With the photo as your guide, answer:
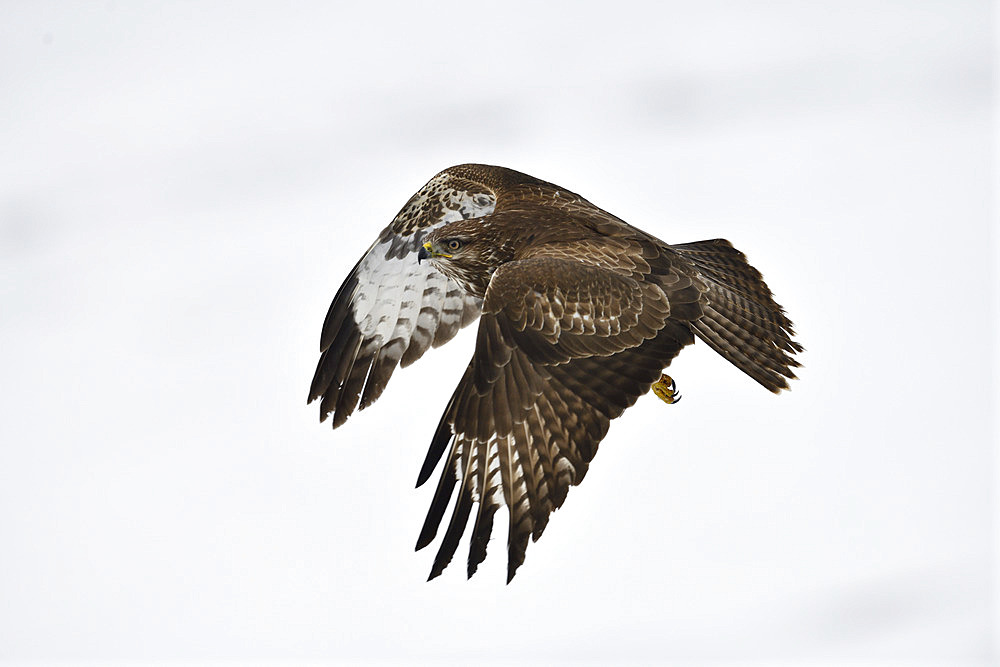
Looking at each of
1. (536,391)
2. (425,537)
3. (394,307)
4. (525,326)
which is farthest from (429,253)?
(425,537)

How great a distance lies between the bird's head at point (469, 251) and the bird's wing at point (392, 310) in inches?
18.3

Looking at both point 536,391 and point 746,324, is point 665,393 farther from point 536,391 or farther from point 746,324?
point 536,391

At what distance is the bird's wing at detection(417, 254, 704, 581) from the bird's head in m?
0.37

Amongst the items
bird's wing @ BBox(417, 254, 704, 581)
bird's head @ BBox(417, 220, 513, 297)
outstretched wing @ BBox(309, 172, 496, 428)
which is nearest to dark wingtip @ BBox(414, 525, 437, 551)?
bird's wing @ BBox(417, 254, 704, 581)

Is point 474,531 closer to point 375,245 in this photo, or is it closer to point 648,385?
point 648,385

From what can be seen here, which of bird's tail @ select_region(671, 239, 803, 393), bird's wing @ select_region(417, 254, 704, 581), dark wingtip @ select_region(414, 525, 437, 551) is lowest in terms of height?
dark wingtip @ select_region(414, 525, 437, 551)

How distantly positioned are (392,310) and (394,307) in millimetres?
14

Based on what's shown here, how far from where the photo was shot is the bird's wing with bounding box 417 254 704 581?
264 centimetres

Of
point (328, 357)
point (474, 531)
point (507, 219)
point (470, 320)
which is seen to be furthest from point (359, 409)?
point (474, 531)

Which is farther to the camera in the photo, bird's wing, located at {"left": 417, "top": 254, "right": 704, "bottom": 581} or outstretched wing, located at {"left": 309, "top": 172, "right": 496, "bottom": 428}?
outstretched wing, located at {"left": 309, "top": 172, "right": 496, "bottom": 428}

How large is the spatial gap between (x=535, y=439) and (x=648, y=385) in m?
0.35

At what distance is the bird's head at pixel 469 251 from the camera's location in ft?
10.7

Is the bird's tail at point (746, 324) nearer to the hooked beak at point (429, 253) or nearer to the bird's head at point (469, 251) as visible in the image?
the bird's head at point (469, 251)

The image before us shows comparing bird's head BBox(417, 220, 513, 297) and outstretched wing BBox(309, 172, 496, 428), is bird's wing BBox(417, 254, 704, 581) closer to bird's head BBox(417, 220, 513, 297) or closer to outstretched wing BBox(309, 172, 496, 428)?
bird's head BBox(417, 220, 513, 297)
